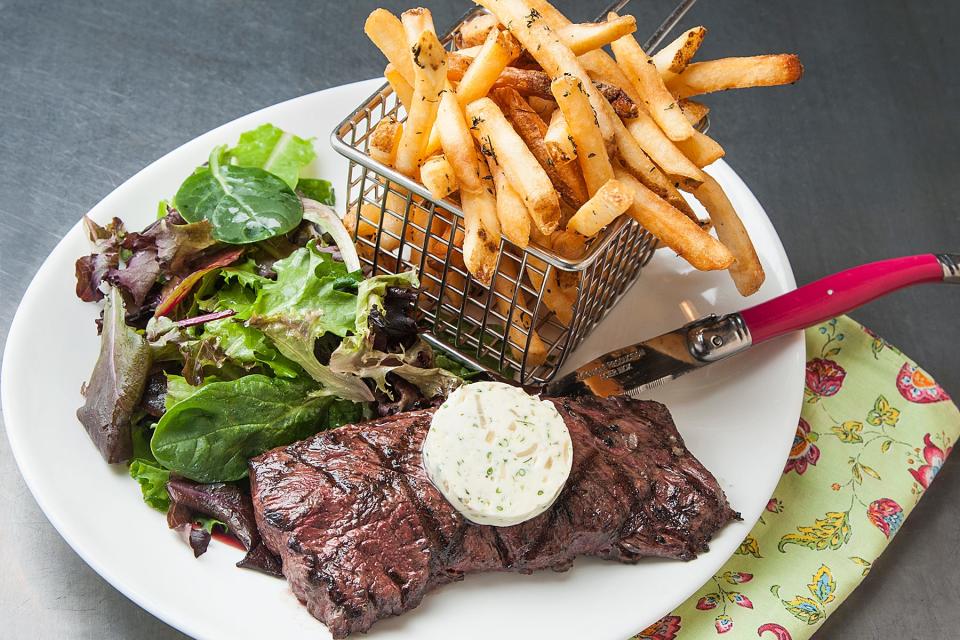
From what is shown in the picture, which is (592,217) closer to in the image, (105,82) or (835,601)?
(835,601)

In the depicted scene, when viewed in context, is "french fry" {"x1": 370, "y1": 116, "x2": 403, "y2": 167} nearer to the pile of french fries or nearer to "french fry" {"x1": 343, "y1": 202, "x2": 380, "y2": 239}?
the pile of french fries

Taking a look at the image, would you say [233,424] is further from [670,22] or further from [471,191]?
[670,22]

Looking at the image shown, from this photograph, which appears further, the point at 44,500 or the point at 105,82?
the point at 105,82

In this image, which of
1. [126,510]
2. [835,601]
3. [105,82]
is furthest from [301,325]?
[105,82]

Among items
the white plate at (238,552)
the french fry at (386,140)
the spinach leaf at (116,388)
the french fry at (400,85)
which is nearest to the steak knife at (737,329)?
the white plate at (238,552)

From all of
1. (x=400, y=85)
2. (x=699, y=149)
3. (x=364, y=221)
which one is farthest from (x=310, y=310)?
(x=699, y=149)
